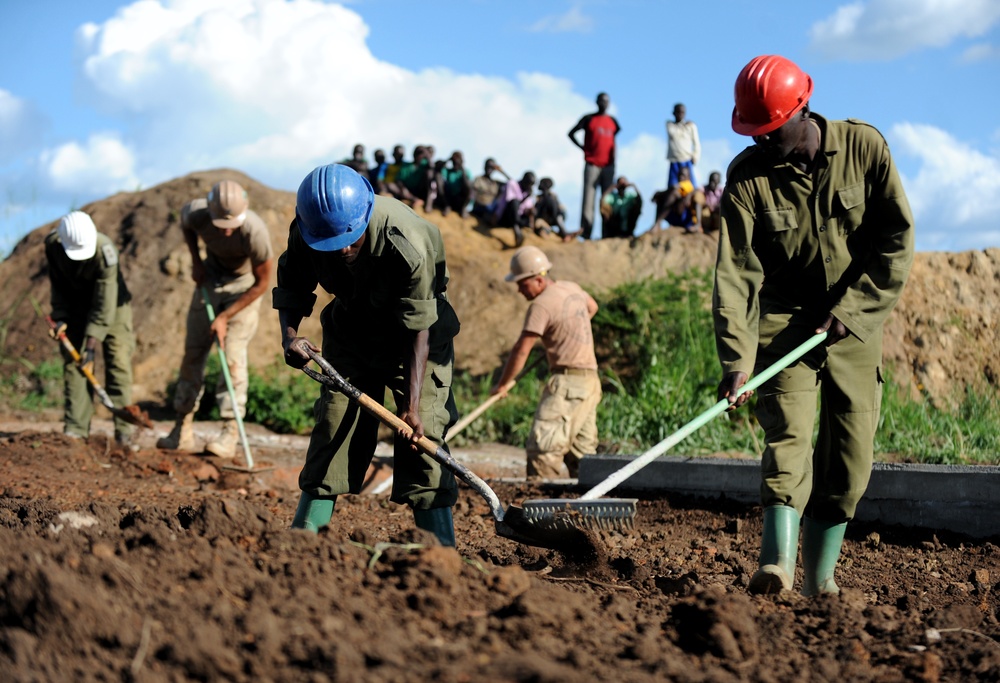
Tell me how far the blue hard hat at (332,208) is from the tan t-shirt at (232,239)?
170 inches

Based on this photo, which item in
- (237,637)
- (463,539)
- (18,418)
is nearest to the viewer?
(237,637)

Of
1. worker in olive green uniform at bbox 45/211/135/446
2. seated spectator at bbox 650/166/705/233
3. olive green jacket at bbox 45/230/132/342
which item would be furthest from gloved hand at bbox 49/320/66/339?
seated spectator at bbox 650/166/705/233

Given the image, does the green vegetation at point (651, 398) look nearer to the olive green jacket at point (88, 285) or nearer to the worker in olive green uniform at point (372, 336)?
the olive green jacket at point (88, 285)

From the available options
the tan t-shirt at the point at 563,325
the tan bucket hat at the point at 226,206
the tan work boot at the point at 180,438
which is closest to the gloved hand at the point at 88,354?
the tan work boot at the point at 180,438

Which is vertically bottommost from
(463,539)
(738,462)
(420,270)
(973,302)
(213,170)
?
(463,539)

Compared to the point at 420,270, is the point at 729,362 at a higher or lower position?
lower

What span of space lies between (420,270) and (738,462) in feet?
10.2

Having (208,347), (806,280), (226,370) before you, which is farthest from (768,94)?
(208,347)

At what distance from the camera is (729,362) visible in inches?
148

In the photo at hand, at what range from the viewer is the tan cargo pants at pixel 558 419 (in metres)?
7.67

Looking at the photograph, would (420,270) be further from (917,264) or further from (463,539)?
(917,264)

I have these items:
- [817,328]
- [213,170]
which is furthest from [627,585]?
[213,170]

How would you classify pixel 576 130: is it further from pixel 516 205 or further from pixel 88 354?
pixel 88 354

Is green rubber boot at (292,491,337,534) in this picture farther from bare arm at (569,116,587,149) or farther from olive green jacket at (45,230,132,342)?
bare arm at (569,116,587,149)
